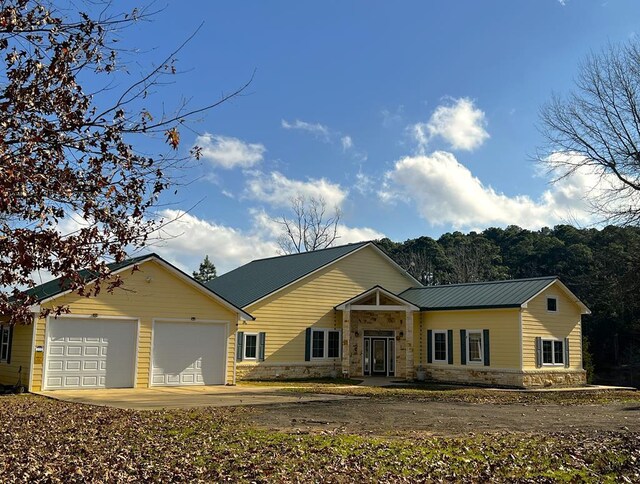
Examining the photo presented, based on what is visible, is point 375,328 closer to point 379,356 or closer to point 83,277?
point 379,356

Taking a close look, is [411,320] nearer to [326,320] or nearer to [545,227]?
[326,320]

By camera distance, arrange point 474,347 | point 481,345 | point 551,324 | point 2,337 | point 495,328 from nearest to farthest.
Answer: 1. point 2,337
2. point 495,328
3. point 481,345
4. point 551,324
5. point 474,347

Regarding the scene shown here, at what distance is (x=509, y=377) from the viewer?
24078 mm

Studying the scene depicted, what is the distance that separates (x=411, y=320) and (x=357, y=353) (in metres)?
2.97

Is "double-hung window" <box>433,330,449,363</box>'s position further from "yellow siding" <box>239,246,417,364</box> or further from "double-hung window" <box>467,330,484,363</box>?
"yellow siding" <box>239,246,417,364</box>

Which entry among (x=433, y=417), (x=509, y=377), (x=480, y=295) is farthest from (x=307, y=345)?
(x=433, y=417)

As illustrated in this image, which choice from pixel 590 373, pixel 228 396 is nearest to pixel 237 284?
pixel 228 396

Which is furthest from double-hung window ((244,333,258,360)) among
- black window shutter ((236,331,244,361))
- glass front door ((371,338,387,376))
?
glass front door ((371,338,387,376))

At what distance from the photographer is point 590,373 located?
28.6 m

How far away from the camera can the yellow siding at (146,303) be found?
1861 cm

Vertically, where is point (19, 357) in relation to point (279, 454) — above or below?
above

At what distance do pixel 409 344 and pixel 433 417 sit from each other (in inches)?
540

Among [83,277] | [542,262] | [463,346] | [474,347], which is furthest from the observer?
[542,262]

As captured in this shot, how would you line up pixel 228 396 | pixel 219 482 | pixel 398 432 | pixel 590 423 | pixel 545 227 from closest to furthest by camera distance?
pixel 219 482, pixel 398 432, pixel 590 423, pixel 228 396, pixel 545 227
